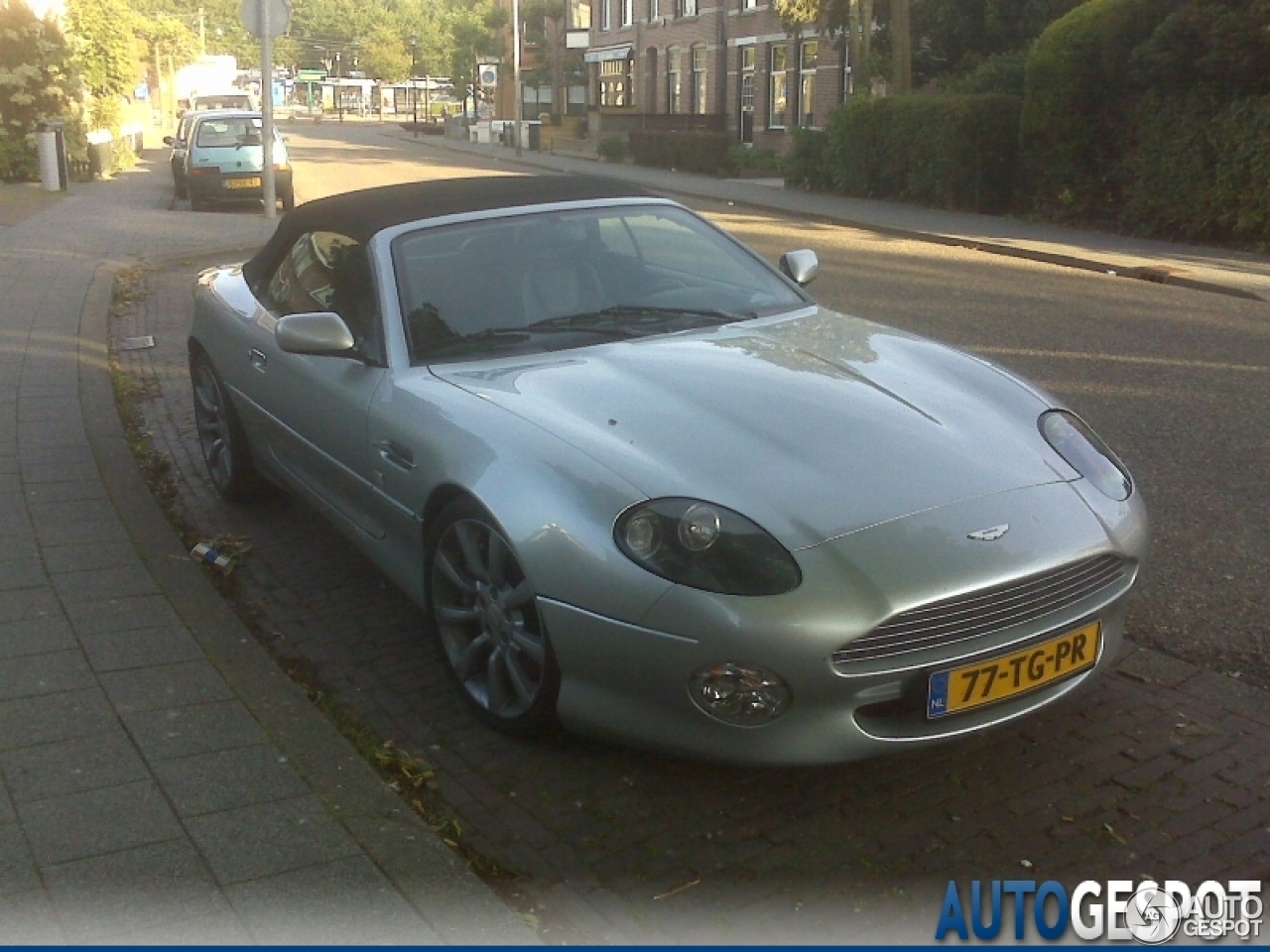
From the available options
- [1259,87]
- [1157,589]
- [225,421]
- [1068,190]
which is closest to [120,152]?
[1068,190]

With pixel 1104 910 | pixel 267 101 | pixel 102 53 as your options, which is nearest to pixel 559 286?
pixel 1104 910

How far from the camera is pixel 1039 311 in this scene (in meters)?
12.1

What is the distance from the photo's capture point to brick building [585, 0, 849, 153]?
1558 inches

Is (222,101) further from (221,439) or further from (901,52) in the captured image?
(221,439)

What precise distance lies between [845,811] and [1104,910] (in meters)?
0.69

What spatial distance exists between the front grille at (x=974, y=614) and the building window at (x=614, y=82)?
54046 mm

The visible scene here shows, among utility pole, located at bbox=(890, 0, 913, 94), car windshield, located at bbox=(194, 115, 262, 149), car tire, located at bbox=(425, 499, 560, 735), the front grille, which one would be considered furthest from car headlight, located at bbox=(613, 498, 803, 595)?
utility pole, located at bbox=(890, 0, 913, 94)

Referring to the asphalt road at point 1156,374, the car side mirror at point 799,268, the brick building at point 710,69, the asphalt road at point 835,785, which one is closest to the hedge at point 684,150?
the brick building at point 710,69

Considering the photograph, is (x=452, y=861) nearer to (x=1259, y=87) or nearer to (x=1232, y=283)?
(x=1232, y=283)

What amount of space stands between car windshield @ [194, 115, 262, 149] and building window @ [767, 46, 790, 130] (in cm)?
2183

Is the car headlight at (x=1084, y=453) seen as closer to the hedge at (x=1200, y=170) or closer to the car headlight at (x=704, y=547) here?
the car headlight at (x=704, y=547)

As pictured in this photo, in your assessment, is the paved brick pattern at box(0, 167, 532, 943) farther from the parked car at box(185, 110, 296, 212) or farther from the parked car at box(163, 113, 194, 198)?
the parked car at box(163, 113, 194, 198)

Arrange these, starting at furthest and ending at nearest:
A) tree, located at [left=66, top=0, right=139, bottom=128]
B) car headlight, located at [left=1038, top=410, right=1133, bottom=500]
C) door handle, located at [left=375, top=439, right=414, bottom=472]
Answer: tree, located at [left=66, top=0, right=139, bottom=128] → door handle, located at [left=375, top=439, right=414, bottom=472] → car headlight, located at [left=1038, top=410, right=1133, bottom=500]

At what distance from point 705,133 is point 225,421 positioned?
99.0ft
